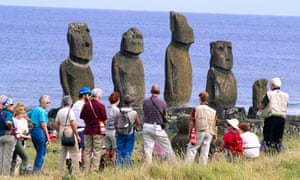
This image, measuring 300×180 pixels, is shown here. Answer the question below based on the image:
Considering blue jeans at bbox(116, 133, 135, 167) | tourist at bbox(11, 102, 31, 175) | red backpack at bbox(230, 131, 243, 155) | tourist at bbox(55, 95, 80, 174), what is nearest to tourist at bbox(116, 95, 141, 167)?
blue jeans at bbox(116, 133, 135, 167)

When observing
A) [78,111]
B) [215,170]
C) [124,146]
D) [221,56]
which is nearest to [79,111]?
[78,111]

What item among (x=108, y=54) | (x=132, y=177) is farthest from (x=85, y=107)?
(x=108, y=54)

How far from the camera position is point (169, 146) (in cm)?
1814

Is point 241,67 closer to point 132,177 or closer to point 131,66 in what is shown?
point 131,66

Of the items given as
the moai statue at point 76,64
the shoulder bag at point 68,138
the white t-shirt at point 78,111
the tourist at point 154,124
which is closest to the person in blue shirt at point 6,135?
the shoulder bag at point 68,138

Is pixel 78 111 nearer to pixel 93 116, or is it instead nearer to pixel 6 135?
pixel 93 116

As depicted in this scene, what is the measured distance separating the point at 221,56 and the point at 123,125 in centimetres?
890

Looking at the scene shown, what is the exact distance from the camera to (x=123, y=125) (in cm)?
1777

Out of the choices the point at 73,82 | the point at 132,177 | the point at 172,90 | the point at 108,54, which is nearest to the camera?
the point at 132,177

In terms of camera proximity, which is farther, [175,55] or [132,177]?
[175,55]

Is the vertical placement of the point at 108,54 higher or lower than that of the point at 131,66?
lower

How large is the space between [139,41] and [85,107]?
8399 millimetres

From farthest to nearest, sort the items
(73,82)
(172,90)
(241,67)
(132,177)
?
1. (241,67)
2. (172,90)
3. (73,82)
4. (132,177)

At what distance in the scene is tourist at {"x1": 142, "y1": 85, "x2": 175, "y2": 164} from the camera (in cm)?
1798
